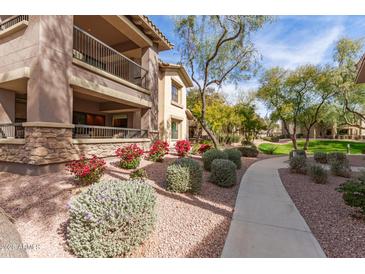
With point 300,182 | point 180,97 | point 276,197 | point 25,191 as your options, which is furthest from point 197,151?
point 25,191

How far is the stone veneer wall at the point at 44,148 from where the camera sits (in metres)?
6.19

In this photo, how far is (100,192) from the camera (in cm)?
285

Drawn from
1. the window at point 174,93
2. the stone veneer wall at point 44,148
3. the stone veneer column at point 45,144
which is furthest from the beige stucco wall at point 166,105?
the stone veneer column at point 45,144

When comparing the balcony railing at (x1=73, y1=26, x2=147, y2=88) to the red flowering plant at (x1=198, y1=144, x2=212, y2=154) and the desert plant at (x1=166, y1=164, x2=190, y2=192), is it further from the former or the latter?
the desert plant at (x1=166, y1=164, x2=190, y2=192)

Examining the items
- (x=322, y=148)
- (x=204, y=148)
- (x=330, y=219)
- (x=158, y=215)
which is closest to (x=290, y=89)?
(x=204, y=148)

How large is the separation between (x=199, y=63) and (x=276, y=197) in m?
10.2

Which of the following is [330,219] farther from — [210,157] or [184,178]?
[210,157]

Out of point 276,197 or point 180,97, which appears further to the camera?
point 180,97

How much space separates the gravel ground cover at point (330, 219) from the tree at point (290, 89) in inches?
441

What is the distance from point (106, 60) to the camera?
43.2ft

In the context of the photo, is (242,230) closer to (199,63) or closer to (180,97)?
(199,63)

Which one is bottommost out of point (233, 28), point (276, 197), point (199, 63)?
point (276, 197)

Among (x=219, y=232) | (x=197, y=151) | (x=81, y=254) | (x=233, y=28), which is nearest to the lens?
(x=81, y=254)

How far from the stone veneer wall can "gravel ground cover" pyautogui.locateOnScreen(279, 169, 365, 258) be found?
8019 millimetres
